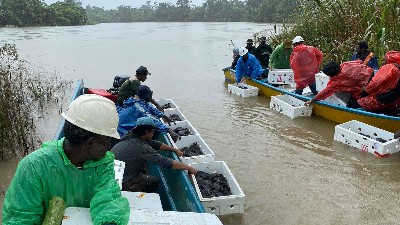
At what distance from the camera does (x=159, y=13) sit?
66.1m

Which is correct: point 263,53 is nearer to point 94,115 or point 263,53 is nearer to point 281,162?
point 281,162

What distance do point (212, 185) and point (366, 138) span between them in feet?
9.37

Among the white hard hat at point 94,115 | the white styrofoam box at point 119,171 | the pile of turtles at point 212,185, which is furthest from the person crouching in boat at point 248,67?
the white hard hat at point 94,115

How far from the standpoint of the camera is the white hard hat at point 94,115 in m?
1.88

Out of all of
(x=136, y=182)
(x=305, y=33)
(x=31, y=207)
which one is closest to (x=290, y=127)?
(x=136, y=182)

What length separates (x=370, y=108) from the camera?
692 cm

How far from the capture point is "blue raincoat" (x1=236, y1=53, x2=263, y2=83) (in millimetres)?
10001

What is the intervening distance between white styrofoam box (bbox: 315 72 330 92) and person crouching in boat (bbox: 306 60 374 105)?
588mm

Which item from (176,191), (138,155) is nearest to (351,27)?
(176,191)

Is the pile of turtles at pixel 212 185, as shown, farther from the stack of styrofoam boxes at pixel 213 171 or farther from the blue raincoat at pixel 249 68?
the blue raincoat at pixel 249 68

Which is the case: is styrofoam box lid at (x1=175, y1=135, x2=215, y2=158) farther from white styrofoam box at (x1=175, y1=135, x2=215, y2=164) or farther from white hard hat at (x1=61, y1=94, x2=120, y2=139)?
white hard hat at (x1=61, y1=94, x2=120, y2=139)

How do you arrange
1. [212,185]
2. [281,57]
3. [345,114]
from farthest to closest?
[281,57]
[345,114]
[212,185]

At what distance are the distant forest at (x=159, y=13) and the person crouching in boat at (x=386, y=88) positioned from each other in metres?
15.4

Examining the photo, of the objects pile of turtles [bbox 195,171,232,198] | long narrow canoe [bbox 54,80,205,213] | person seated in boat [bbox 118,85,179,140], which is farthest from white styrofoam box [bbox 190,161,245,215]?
person seated in boat [bbox 118,85,179,140]
